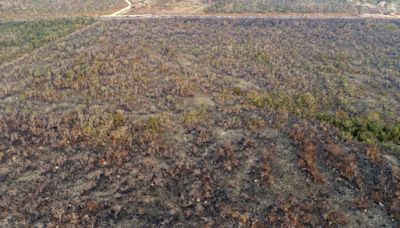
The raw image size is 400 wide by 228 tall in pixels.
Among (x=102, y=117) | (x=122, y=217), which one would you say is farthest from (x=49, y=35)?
(x=122, y=217)

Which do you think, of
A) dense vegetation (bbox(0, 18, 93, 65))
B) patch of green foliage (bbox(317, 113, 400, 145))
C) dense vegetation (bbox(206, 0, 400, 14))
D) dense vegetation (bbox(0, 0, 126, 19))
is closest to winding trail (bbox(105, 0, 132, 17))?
dense vegetation (bbox(0, 0, 126, 19))

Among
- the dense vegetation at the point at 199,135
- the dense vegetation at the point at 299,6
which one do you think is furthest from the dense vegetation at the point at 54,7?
the dense vegetation at the point at 199,135

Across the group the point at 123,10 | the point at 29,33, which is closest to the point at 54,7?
the point at 123,10

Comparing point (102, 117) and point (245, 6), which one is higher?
point (245, 6)

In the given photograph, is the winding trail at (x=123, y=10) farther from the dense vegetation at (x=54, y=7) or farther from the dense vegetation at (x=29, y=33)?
the dense vegetation at (x=29, y=33)

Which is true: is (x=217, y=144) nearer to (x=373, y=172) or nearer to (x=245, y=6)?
(x=373, y=172)

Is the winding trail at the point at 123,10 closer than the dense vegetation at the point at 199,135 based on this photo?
No

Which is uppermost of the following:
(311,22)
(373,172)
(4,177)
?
(311,22)

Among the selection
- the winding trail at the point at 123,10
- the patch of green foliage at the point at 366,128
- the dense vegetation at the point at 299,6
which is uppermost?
the winding trail at the point at 123,10
